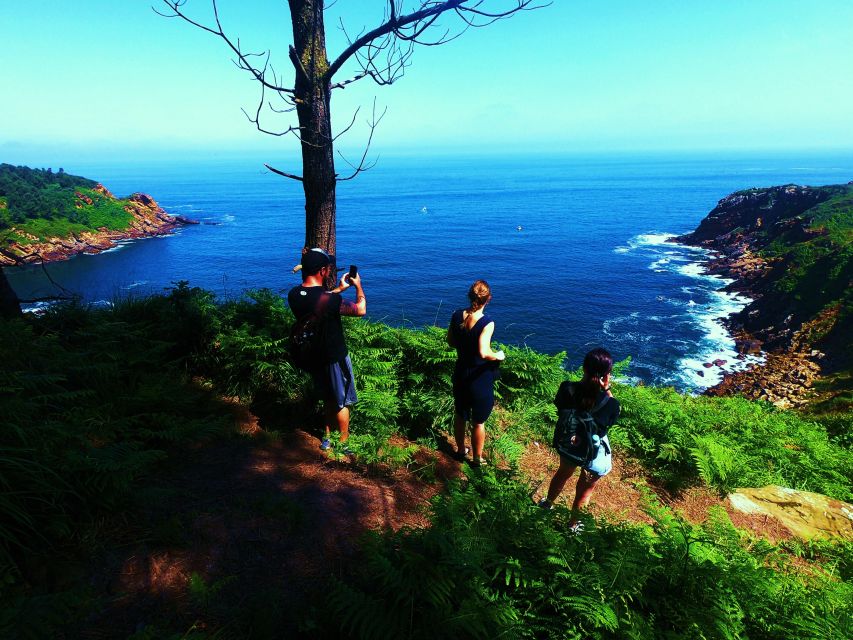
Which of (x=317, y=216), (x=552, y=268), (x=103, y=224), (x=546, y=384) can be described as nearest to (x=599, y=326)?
(x=552, y=268)

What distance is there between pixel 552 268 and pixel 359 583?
53297 mm

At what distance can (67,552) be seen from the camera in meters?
2.54

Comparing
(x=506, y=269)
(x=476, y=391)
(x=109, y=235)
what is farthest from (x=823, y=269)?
(x=109, y=235)

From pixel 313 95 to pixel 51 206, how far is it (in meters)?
87.9

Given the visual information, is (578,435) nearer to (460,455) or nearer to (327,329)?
(460,455)

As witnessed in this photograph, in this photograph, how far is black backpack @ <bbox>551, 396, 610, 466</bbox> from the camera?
3811 mm

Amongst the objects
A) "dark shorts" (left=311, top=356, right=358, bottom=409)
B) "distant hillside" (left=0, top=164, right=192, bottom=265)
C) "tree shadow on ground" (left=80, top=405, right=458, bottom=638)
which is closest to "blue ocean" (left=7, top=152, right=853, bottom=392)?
"dark shorts" (left=311, top=356, right=358, bottom=409)

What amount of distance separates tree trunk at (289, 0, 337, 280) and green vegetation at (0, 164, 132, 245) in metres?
68.9

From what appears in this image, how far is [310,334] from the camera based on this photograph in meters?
4.25

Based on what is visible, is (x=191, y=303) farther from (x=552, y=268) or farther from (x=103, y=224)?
(x=103, y=224)

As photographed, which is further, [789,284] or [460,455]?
[789,284]

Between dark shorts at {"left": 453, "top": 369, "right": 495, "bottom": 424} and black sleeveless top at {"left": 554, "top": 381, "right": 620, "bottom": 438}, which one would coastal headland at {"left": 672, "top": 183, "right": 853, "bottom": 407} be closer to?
black sleeveless top at {"left": 554, "top": 381, "right": 620, "bottom": 438}

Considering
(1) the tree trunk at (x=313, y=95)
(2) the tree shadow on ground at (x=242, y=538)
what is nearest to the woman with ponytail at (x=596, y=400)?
(2) the tree shadow on ground at (x=242, y=538)

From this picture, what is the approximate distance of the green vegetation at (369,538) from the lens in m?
2.34
